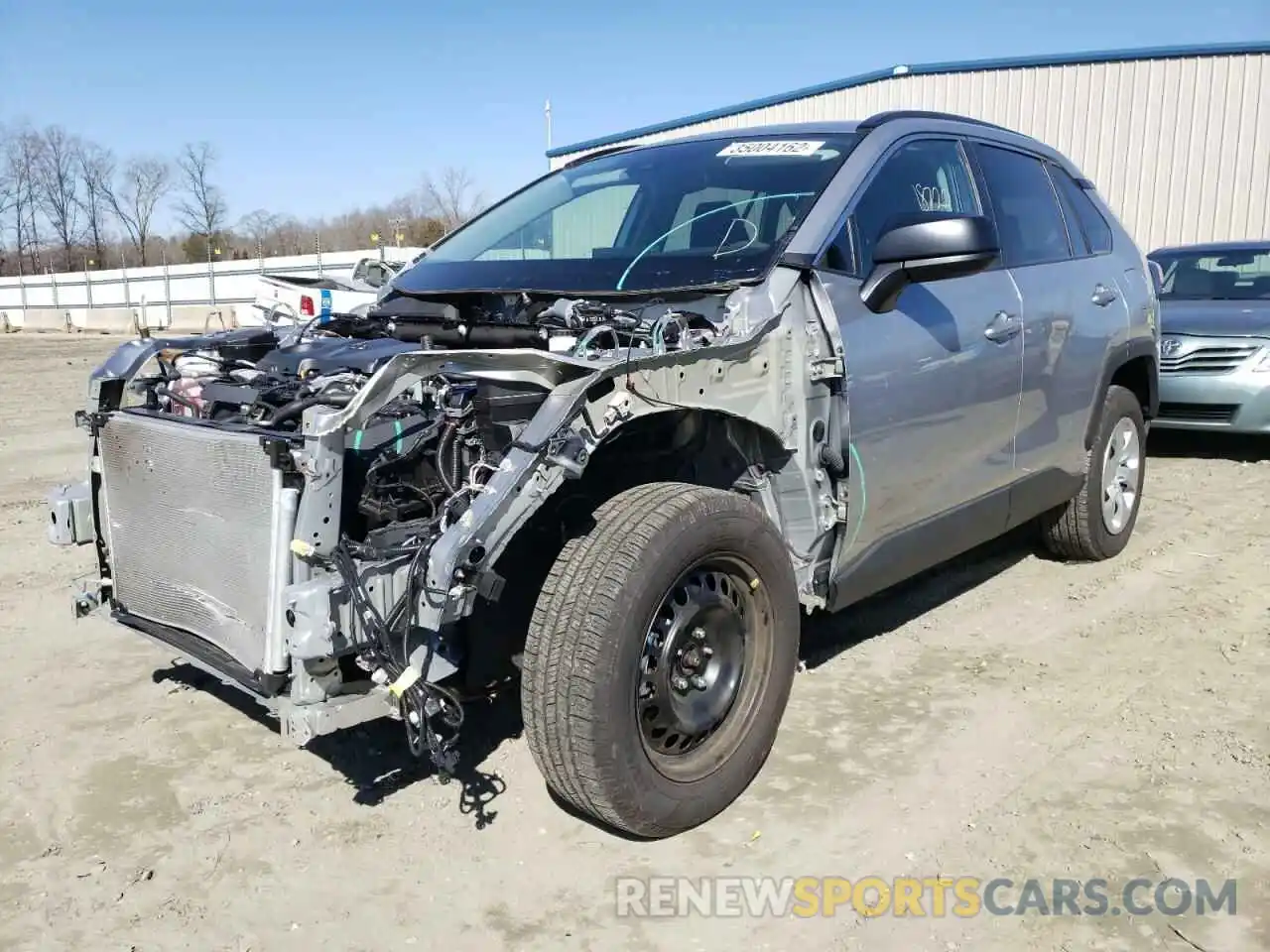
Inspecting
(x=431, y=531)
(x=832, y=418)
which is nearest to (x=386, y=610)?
(x=431, y=531)

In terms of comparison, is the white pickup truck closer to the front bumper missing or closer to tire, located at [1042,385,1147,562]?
the front bumper missing

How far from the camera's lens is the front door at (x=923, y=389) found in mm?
3395

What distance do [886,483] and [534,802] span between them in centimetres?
150

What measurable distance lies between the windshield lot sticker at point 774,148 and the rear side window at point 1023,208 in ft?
2.98

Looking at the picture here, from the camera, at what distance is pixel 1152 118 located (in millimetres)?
15500

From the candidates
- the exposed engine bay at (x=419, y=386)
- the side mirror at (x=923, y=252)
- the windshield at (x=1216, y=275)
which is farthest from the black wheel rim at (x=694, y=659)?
the windshield at (x=1216, y=275)

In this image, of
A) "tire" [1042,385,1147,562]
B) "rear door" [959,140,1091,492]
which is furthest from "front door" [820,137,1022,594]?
"tire" [1042,385,1147,562]

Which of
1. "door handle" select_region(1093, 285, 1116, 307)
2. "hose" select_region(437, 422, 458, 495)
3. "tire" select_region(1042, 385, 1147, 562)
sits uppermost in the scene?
"door handle" select_region(1093, 285, 1116, 307)

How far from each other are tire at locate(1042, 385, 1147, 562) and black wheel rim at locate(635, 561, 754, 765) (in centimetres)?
261

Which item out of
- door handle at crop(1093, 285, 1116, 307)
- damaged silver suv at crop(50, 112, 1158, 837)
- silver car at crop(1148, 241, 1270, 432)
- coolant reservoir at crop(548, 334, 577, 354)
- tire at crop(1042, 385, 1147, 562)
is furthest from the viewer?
silver car at crop(1148, 241, 1270, 432)

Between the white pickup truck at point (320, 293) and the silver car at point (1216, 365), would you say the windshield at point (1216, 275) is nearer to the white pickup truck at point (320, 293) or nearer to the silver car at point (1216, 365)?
the silver car at point (1216, 365)

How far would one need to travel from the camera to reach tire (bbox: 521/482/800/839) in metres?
2.65

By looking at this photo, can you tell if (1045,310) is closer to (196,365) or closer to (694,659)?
(694,659)

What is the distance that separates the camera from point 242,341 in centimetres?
384
